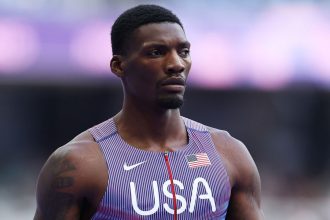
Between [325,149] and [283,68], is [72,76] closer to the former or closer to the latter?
[283,68]

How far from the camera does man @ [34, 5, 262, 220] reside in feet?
16.3

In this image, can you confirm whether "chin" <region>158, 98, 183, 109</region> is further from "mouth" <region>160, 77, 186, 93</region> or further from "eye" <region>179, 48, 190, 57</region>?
"eye" <region>179, 48, 190, 57</region>

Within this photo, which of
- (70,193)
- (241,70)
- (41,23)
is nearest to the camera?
(70,193)

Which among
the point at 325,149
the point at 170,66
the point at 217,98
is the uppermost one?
the point at 170,66

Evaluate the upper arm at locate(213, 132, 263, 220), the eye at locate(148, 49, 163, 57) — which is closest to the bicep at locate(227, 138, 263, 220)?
the upper arm at locate(213, 132, 263, 220)

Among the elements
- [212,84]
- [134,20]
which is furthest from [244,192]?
[212,84]

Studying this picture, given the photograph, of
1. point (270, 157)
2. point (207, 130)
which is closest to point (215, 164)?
point (207, 130)

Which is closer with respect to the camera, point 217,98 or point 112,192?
point 112,192

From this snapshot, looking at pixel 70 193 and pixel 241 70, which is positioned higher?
pixel 70 193

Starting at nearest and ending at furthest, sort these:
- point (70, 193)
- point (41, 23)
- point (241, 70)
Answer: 1. point (70, 193)
2. point (41, 23)
3. point (241, 70)

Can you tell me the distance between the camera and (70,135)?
18.7m

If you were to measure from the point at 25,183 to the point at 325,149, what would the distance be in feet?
24.2

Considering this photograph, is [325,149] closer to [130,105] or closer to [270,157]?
[270,157]

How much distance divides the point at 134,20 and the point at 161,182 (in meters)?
1.02
